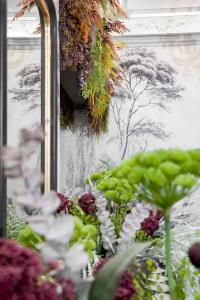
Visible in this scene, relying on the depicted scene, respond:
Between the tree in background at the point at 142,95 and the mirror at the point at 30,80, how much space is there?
2.35m

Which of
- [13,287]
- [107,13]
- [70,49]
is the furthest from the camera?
[107,13]

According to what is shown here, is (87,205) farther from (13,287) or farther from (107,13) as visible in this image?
(107,13)

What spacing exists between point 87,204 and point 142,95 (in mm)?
3184

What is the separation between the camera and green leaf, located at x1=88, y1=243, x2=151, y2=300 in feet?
1.20

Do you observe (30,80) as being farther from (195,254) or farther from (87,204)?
(195,254)

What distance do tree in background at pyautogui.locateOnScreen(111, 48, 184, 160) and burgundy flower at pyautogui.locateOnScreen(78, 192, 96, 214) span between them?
3030 mm

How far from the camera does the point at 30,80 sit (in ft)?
5.08

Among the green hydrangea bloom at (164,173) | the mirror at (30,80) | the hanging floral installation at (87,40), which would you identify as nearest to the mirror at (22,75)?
the mirror at (30,80)

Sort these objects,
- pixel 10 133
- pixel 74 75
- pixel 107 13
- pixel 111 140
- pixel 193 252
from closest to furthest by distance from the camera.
Answer: 1. pixel 193 252
2. pixel 10 133
3. pixel 74 75
4. pixel 107 13
5. pixel 111 140

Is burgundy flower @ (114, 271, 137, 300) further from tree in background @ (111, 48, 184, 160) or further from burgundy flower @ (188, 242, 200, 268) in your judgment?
tree in background @ (111, 48, 184, 160)

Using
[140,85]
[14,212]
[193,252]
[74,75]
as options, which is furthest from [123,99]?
[193,252]

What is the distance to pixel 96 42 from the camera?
7.52 feet

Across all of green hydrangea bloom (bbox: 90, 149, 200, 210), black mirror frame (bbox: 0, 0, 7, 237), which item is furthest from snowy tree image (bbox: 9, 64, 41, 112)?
green hydrangea bloom (bbox: 90, 149, 200, 210)

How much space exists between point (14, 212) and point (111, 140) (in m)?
3.01
